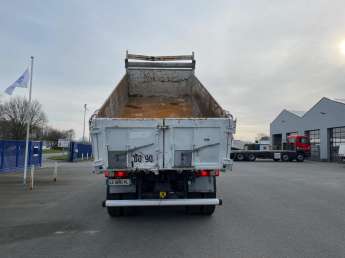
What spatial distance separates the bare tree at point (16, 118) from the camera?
5525cm

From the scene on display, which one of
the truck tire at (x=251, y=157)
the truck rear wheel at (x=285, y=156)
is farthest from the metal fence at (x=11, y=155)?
the truck rear wheel at (x=285, y=156)

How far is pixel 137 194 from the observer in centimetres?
739

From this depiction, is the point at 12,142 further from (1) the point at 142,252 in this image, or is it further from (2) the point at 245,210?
(1) the point at 142,252

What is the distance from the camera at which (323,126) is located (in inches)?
1770

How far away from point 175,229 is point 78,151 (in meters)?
35.3

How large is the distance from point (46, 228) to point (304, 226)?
5.31m

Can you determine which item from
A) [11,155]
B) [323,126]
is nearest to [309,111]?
[323,126]

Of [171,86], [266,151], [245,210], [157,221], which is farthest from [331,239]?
[266,151]

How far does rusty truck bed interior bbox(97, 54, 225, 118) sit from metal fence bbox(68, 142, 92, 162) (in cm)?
2693

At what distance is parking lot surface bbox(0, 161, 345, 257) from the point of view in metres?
5.57

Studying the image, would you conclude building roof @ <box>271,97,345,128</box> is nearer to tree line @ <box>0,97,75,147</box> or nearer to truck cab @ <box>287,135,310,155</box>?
truck cab @ <box>287,135,310,155</box>

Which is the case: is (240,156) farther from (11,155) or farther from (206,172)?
(206,172)

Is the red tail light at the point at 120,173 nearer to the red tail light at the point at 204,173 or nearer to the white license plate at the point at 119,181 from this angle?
the white license plate at the point at 119,181

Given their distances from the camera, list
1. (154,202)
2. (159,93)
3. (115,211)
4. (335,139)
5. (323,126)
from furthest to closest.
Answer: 1. (323,126)
2. (335,139)
3. (159,93)
4. (115,211)
5. (154,202)
